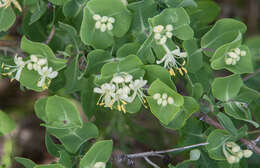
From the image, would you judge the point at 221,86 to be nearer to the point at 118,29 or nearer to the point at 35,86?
the point at 118,29

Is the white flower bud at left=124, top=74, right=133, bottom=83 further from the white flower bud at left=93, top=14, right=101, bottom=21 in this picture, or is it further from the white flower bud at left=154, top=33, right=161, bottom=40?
the white flower bud at left=93, top=14, right=101, bottom=21

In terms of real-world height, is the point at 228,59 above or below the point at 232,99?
above

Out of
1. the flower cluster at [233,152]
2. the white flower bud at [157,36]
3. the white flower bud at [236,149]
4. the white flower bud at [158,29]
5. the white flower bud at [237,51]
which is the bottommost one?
the flower cluster at [233,152]

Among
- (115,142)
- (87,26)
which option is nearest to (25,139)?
(115,142)

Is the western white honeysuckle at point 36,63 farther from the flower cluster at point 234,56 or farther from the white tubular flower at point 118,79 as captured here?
the flower cluster at point 234,56

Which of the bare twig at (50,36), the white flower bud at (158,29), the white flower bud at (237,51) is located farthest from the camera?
the bare twig at (50,36)

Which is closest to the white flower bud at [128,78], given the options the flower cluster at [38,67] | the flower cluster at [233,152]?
the flower cluster at [38,67]

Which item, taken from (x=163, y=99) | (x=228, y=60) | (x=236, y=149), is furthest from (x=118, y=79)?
(x=236, y=149)

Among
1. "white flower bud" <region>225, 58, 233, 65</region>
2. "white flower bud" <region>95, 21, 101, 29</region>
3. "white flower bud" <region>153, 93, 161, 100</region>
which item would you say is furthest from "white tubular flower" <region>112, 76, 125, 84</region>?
"white flower bud" <region>225, 58, 233, 65</region>
